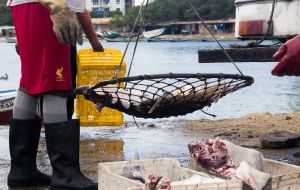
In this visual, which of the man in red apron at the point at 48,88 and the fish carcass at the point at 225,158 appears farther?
the man in red apron at the point at 48,88

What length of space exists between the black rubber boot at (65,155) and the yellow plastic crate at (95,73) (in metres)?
1.73

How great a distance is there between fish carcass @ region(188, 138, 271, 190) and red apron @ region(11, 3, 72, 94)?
1.12 meters

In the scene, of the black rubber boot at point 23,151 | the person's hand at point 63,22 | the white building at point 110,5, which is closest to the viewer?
the person's hand at point 63,22

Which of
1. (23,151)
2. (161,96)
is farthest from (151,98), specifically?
(23,151)

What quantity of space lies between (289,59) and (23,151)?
7.53 feet

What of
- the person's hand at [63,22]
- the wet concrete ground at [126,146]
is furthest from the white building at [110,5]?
the person's hand at [63,22]

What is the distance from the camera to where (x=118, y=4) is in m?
173

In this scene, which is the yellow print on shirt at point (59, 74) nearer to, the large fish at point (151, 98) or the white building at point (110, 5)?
the large fish at point (151, 98)

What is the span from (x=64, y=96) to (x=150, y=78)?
1.03 meters

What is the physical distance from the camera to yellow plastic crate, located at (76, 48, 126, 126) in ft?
22.7

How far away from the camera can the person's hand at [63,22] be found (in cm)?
463

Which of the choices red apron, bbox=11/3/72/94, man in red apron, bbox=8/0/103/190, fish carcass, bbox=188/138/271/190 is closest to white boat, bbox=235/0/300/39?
man in red apron, bbox=8/0/103/190

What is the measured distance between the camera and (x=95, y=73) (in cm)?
695

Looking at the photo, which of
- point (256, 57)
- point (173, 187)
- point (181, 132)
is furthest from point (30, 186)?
point (181, 132)
